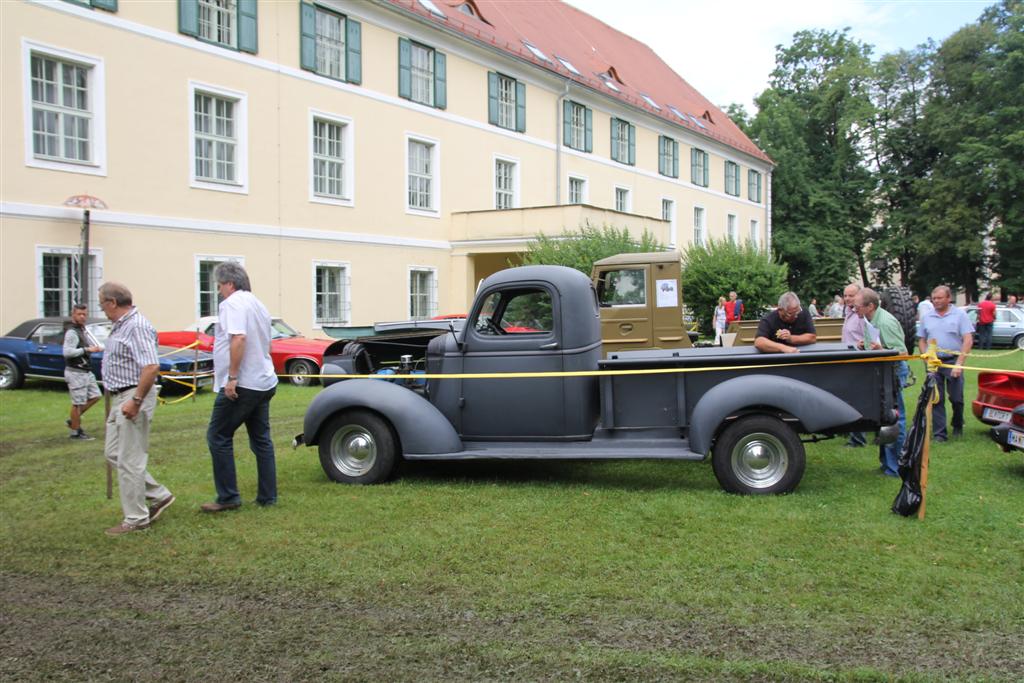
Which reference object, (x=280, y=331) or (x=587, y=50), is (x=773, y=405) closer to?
(x=280, y=331)

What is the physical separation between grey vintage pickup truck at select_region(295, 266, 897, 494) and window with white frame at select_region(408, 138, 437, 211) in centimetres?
1853

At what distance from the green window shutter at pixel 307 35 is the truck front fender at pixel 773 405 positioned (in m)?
18.2

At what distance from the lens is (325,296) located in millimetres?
22984

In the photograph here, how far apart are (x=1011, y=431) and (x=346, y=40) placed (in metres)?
→ 19.9

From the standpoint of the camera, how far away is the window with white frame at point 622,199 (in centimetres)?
3575

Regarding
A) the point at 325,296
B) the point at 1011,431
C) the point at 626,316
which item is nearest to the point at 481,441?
the point at 1011,431

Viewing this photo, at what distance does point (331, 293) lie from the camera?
23.2 metres

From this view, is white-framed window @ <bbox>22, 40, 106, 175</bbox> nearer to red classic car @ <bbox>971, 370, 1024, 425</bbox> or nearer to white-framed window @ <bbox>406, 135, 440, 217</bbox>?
white-framed window @ <bbox>406, 135, 440, 217</bbox>

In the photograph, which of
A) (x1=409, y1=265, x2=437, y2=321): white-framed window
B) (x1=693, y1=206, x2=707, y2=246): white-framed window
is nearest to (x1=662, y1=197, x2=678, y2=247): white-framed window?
(x1=693, y1=206, x2=707, y2=246): white-framed window

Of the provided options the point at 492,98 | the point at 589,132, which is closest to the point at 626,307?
the point at 492,98

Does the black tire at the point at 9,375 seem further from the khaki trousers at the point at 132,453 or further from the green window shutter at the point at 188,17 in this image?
the khaki trousers at the point at 132,453

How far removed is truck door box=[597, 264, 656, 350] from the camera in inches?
514

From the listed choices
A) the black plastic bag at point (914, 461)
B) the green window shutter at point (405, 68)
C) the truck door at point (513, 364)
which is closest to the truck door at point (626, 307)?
the truck door at point (513, 364)

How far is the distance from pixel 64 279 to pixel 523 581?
1572 centimetres
